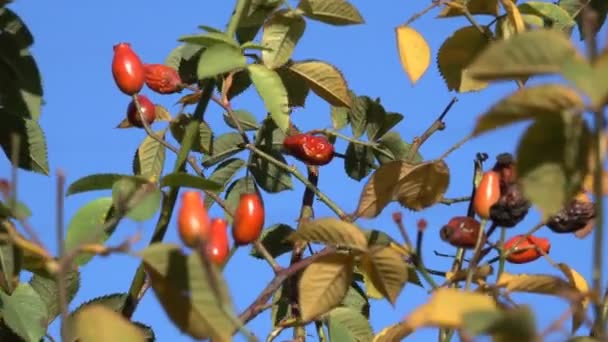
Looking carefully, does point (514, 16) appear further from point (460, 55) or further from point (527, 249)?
point (527, 249)

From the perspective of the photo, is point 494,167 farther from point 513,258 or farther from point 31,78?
point 31,78

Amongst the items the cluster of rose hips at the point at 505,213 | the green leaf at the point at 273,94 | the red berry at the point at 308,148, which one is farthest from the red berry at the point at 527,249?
the red berry at the point at 308,148

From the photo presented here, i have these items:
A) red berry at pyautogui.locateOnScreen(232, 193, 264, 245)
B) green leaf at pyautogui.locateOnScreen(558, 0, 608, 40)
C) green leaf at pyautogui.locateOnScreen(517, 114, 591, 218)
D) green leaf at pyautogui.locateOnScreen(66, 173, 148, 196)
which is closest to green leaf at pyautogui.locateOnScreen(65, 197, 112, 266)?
green leaf at pyautogui.locateOnScreen(66, 173, 148, 196)

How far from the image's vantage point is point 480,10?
1625mm

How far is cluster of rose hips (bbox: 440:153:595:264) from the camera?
1150 millimetres

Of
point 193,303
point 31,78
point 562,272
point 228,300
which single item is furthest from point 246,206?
point 31,78

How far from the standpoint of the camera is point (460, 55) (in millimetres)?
1624

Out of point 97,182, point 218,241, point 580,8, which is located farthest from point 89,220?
point 580,8

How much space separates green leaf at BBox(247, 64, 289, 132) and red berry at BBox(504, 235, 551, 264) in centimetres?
33

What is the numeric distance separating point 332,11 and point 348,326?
0.43 metres

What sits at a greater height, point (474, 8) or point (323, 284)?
point (474, 8)

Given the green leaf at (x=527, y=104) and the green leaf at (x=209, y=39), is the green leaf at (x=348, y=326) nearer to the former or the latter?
the green leaf at (x=209, y=39)

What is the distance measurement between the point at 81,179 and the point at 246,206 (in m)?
0.26

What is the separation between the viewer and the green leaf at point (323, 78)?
1702mm
